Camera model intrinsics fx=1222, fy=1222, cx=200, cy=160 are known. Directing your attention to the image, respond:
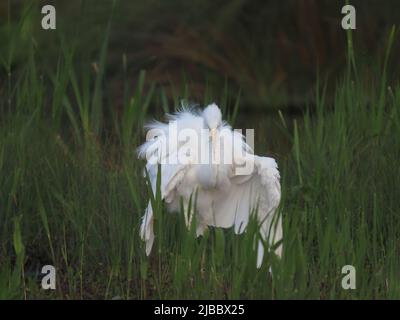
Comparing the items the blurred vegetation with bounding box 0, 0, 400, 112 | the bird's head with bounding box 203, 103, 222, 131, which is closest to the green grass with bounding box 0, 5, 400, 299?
the bird's head with bounding box 203, 103, 222, 131

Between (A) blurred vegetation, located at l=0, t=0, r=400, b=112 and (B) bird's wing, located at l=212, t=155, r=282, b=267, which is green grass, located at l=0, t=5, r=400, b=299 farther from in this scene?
(A) blurred vegetation, located at l=0, t=0, r=400, b=112

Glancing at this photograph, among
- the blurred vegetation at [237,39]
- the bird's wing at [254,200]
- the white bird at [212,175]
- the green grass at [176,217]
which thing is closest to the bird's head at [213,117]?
the white bird at [212,175]

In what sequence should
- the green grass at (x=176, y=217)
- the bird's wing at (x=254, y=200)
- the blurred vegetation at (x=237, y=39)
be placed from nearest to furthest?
the green grass at (x=176, y=217), the bird's wing at (x=254, y=200), the blurred vegetation at (x=237, y=39)

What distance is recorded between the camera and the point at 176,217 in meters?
4.88

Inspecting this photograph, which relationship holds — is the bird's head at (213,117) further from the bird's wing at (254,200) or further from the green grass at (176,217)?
the green grass at (176,217)

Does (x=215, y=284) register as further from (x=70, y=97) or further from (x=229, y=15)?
(x=229, y=15)

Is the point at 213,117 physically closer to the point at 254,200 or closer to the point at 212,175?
the point at 212,175

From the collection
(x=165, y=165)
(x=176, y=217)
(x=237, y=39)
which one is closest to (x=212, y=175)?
(x=165, y=165)

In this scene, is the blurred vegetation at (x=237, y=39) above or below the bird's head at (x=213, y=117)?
above

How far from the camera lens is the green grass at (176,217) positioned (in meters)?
4.40

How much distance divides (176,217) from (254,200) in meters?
0.35

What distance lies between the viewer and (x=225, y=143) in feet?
15.3

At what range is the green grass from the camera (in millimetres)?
4402

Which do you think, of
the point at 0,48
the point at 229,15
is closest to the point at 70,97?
the point at 0,48
